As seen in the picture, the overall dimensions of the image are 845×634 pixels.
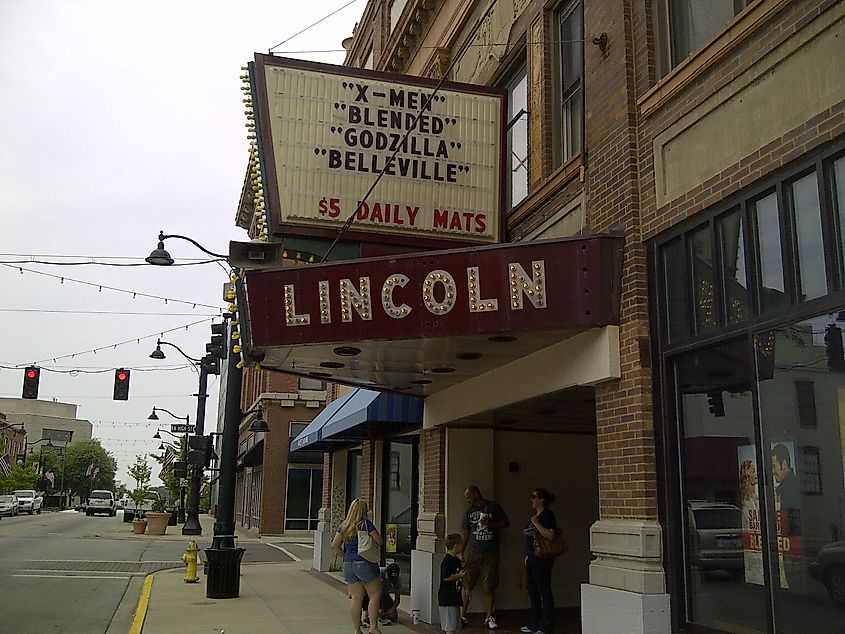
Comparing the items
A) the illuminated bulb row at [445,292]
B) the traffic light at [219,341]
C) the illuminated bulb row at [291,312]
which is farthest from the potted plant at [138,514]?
the illuminated bulb row at [445,292]

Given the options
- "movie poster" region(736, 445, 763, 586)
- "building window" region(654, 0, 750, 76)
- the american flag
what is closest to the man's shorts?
"movie poster" region(736, 445, 763, 586)

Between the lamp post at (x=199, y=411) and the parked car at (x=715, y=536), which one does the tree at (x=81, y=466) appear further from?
the parked car at (x=715, y=536)

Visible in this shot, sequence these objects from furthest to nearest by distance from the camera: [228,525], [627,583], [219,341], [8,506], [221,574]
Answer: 1. [8,506]
2. [219,341]
3. [228,525]
4. [221,574]
5. [627,583]

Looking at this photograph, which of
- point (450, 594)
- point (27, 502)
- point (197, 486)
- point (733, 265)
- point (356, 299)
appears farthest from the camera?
point (27, 502)

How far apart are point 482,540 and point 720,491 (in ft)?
16.4

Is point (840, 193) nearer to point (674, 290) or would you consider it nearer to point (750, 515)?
point (674, 290)

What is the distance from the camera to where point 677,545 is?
6.80m

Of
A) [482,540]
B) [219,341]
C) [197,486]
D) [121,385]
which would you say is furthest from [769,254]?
[197,486]

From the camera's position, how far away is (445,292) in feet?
25.7

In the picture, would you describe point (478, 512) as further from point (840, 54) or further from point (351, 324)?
point (840, 54)

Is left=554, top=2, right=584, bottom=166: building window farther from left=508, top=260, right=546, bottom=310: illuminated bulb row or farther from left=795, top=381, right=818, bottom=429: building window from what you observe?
left=795, top=381, right=818, bottom=429: building window

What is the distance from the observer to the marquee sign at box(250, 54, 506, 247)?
9.84 m

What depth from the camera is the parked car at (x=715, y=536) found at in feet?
20.6

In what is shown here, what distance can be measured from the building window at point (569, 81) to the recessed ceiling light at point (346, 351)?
11.0 feet
